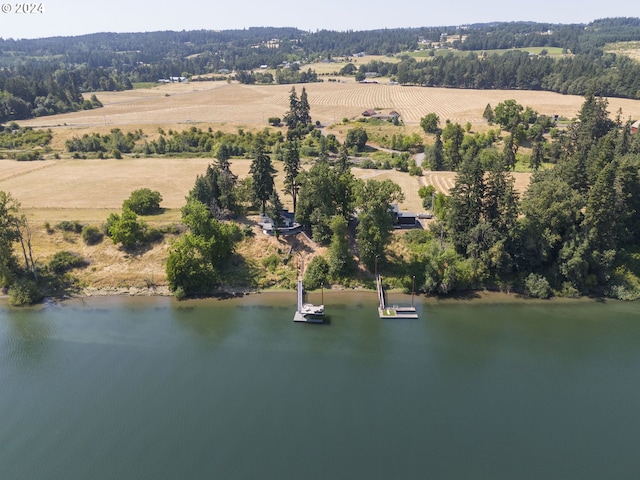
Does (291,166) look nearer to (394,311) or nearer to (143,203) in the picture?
(143,203)

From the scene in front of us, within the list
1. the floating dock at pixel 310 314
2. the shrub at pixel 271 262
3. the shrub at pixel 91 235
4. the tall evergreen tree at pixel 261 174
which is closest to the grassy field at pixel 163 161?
the shrub at pixel 91 235

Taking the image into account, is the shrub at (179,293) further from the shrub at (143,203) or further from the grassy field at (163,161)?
the shrub at (143,203)

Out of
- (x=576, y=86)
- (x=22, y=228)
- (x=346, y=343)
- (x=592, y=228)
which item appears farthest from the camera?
(x=576, y=86)

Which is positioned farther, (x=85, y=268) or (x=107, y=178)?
(x=107, y=178)

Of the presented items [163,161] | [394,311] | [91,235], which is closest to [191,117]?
[163,161]

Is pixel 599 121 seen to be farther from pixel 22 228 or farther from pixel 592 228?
pixel 22 228

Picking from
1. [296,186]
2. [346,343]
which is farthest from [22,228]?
[346,343]

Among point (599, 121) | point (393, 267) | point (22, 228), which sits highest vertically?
point (599, 121)

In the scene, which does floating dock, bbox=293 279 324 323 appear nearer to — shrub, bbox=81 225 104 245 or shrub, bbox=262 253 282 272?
shrub, bbox=262 253 282 272
